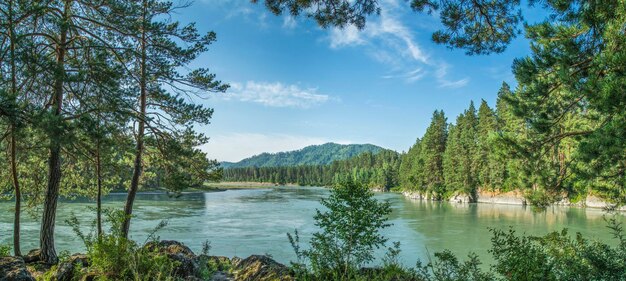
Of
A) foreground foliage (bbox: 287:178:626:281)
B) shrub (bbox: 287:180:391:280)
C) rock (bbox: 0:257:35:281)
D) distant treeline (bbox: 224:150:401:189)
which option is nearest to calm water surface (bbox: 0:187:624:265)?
foreground foliage (bbox: 287:178:626:281)

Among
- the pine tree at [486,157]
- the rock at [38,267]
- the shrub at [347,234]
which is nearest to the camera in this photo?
the shrub at [347,234]

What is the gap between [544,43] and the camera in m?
5.64

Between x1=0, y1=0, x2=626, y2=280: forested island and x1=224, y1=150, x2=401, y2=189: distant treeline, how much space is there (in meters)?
86.7

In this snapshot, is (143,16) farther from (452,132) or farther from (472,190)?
(452,132)

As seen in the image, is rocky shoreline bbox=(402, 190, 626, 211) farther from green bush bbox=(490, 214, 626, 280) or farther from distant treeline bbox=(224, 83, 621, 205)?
green bush bbox=(490, 214, 626, 280)

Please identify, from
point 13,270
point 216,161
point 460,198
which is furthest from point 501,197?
point 13,270

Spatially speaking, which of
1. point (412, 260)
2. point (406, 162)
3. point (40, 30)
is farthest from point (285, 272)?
point (406, 162)

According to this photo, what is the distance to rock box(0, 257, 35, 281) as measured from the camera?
3.52m

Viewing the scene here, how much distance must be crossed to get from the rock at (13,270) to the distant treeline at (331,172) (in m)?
92.1

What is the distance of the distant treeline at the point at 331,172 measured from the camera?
97956 mm

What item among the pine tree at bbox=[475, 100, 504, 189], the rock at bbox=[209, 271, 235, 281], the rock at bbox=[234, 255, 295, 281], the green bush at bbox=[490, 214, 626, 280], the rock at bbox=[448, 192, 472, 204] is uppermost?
the pine tree at bbox=[475, 100, 504, 189]

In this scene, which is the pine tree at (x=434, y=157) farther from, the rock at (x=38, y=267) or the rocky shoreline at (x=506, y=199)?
the rock at (x=38, y=267)

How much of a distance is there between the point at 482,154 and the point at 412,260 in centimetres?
4078

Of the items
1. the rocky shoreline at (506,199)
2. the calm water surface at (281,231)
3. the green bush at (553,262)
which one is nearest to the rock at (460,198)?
the rocky shoreline at (506,199)
